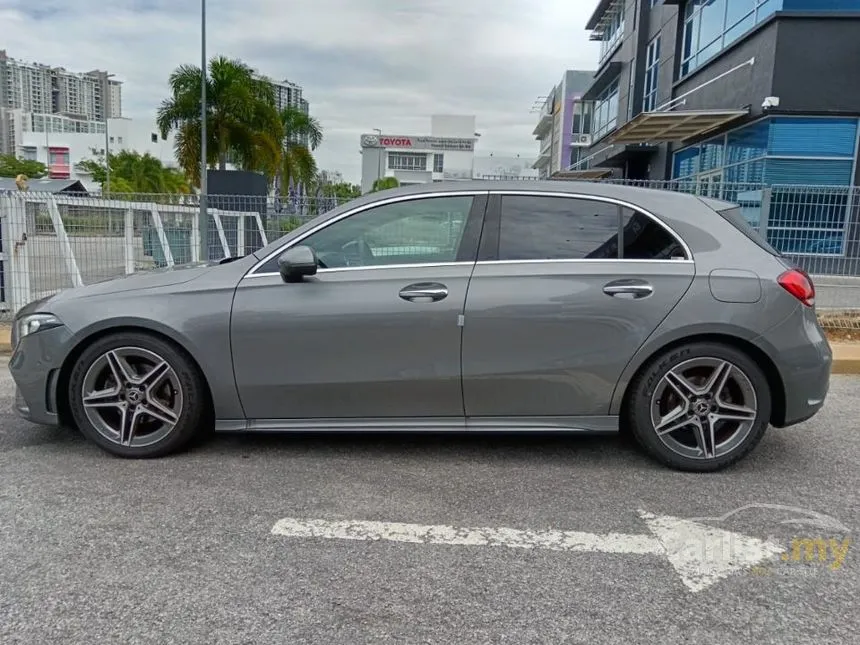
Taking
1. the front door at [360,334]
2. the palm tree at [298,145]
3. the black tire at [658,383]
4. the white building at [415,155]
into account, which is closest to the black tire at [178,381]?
the front door at [360,334]

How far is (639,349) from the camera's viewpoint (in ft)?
11.5

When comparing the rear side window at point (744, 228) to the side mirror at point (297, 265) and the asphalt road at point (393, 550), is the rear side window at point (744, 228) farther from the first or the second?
the side mirror at point (297, 265)

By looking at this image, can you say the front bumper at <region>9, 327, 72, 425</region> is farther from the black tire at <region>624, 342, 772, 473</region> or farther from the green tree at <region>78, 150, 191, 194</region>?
the green tree at <region>78, 150, 191, 194</region>

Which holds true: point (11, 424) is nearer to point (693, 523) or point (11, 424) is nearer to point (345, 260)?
point (345, 260)

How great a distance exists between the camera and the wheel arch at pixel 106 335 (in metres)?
3.60

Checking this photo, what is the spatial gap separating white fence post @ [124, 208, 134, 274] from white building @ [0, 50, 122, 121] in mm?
116837

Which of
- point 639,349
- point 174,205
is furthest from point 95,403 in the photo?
point 174,205

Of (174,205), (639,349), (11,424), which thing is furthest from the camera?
(174,205)

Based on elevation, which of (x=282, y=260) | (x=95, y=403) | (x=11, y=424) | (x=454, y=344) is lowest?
(x=11, y=424)

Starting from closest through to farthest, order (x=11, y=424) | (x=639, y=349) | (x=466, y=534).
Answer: (x=466, y=534) → (x=639, y=349) → (x=11, y=424)

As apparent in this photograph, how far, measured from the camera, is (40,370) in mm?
3689

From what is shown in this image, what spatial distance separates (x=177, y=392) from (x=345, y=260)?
3.89ft

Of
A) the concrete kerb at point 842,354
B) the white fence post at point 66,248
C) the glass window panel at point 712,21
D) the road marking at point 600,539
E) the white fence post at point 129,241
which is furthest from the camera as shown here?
the glass window panel at point 712,21

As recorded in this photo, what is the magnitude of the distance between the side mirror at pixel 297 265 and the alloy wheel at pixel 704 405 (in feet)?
6.48
